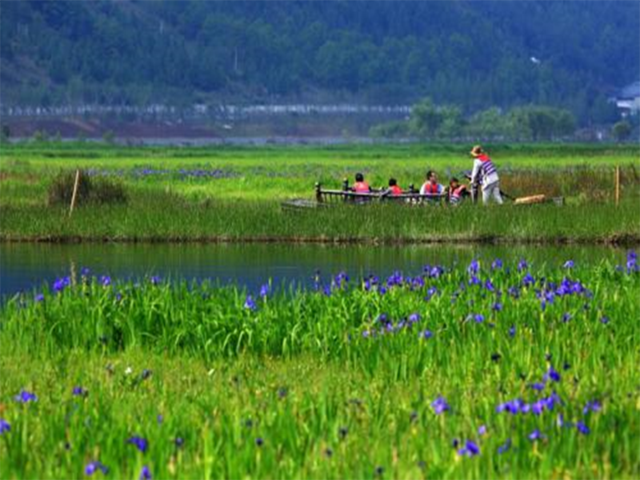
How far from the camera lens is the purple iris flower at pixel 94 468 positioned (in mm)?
9094

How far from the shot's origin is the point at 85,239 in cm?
3522

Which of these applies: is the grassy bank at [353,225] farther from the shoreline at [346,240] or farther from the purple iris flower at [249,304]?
the purple iris flower at [249,304]

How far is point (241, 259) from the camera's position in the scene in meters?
31.1

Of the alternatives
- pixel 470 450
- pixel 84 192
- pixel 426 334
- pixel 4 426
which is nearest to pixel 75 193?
pixel 84 192

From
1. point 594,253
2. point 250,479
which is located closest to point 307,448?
point 250,479

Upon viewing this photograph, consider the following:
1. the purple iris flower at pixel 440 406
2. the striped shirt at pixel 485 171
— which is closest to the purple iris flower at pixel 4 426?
the purple iris flower at pixel 440 406

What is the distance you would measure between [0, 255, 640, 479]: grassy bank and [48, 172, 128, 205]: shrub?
860 inches

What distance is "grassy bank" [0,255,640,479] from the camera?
1009cm

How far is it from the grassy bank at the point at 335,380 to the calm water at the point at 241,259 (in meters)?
8.31

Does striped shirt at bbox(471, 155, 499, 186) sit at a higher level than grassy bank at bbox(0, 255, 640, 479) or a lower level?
higher

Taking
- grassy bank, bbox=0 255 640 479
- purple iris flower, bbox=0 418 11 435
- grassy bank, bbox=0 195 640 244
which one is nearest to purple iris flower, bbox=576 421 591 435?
grassy bank, bbox=0 255 640 479

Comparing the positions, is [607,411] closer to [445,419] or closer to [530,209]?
[445,419]

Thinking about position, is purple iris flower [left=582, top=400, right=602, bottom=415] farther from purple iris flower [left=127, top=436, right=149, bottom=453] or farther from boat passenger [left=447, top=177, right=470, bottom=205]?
boat passenger [left=447, top=177, right=470, bottom=205]

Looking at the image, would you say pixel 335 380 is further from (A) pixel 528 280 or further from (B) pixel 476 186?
(B) pixel 476 186
